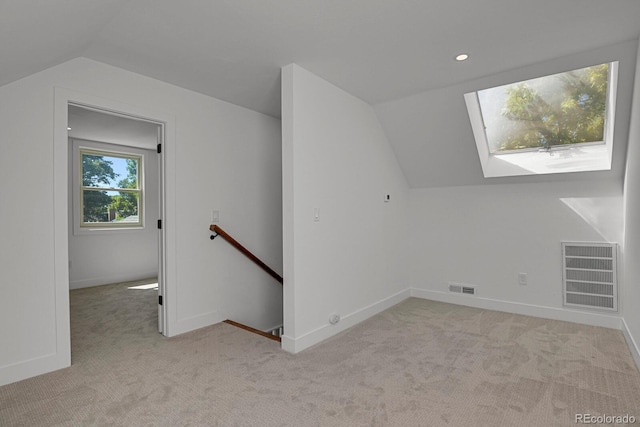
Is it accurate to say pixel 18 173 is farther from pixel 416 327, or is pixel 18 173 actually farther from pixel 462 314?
pixel 462 314

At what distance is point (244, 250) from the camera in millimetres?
3506

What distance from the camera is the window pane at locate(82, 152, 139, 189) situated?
533 cm

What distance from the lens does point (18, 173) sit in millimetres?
2172

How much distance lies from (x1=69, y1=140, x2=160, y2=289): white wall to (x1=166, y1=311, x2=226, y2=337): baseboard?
3159mm

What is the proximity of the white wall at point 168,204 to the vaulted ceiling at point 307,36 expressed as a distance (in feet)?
0.77

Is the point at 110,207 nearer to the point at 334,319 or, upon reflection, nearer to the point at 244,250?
the point at 244,250

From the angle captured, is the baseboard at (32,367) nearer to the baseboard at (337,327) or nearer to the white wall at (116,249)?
the baseboard at (337,327)

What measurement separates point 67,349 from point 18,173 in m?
1.29

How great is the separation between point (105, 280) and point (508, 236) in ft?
19.7

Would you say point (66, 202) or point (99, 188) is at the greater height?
point (99, 188)

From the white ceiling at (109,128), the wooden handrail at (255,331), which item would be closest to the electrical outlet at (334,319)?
the wooden handrail at (255,331)

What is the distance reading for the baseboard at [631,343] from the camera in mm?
2346

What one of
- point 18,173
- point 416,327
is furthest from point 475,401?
point 18,173

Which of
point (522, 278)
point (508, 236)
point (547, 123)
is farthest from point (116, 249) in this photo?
point (547, 123)
